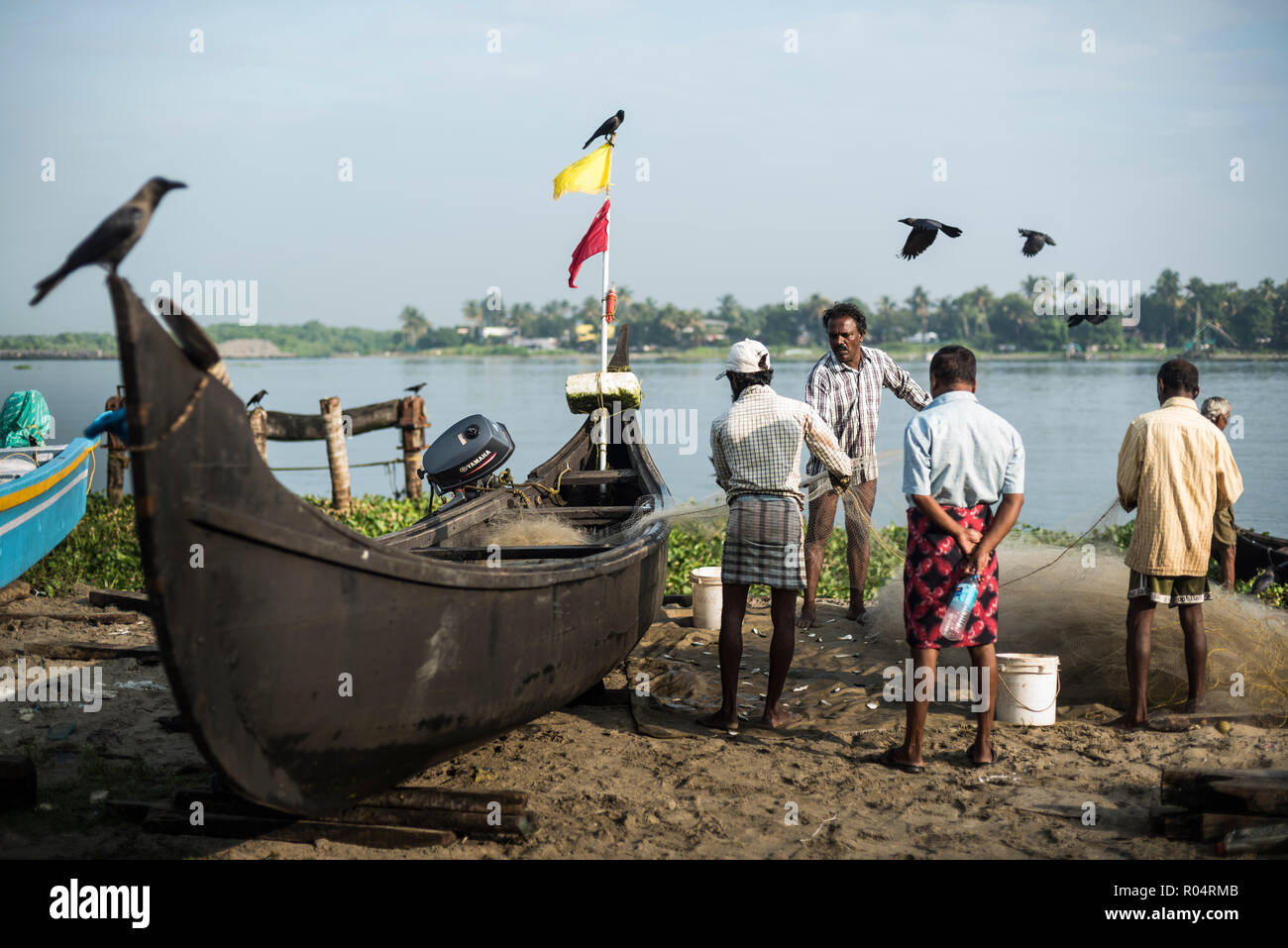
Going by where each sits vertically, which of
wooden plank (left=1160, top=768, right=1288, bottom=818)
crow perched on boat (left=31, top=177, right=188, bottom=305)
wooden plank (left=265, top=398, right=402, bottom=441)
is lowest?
wooden plank (left=1160, top=768, right=1288, bottom=818)

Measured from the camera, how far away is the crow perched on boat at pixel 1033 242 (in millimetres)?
6465

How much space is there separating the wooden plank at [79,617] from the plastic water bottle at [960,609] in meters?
5.92

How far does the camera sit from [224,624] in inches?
126

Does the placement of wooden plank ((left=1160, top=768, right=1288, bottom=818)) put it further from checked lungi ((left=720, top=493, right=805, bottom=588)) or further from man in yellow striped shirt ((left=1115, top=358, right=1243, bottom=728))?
checked lungi ((left=720, top=493, right=805, bottom=588))

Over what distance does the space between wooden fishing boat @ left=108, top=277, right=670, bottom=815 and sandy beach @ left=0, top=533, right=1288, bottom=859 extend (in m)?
0.51

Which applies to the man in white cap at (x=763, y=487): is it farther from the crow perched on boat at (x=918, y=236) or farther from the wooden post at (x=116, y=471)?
the wooden post at (x=116, y=471)

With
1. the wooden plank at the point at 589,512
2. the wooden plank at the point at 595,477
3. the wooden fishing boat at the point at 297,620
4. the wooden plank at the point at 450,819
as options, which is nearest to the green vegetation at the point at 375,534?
the wooden plank at the point at 595,477

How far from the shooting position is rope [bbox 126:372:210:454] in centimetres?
294

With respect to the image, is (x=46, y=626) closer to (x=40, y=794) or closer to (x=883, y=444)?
(x=40, y=794)

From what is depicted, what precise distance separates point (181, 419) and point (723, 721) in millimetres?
3317

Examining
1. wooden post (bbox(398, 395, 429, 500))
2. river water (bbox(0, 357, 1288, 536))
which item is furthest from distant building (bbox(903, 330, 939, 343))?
wooden post (bbox(398, 395, 429, 500))

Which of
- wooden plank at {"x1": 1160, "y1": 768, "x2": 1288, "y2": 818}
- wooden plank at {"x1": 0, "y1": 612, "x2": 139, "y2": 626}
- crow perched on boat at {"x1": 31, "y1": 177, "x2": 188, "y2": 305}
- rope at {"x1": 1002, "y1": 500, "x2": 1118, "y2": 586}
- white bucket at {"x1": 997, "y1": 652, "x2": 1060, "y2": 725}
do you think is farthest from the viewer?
wooden plank at {"x1": 0, "y1": 612, "x2": 139, "y2": 626}

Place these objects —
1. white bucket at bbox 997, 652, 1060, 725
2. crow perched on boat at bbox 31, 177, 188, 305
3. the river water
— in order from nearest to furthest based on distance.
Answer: crow perched on boat at bbox 31, 177, 188, 305, white bucket at bbox 997, 652, 1060, 725, the river water

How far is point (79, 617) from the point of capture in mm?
7449
